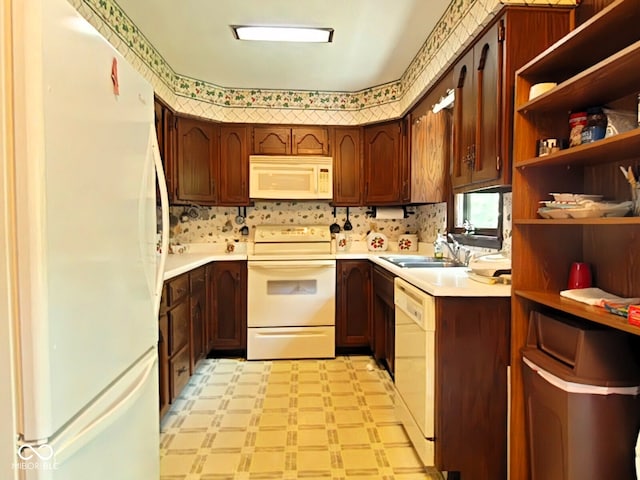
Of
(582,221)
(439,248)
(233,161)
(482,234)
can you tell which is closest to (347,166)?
(233,161)

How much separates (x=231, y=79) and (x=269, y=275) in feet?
5.56

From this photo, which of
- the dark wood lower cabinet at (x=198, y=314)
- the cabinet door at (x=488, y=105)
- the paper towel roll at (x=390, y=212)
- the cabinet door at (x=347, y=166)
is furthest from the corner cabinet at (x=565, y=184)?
the paper towel roll at (x=390, y=212)

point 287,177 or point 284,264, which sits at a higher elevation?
point 287,177

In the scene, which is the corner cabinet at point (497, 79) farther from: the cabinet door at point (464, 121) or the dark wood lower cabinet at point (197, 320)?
the dark wood lower cabinet at point (197, 320)

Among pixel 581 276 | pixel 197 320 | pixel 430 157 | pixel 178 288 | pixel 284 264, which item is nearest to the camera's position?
pixel 581 276

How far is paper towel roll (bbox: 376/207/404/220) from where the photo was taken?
12.0ft

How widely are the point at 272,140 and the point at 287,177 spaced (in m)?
0.39

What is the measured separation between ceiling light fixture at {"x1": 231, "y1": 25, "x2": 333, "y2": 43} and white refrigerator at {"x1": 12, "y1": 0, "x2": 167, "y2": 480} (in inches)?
55.9

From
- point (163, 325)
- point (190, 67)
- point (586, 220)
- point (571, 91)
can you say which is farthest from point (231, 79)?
point (586, 220)

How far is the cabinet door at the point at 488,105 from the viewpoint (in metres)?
1.61

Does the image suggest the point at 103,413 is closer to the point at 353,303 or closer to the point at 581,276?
the point at 581,276

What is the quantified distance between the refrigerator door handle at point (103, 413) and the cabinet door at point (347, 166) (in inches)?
97.5

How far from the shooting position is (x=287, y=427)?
2.14 m

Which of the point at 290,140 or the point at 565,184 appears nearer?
the point at 565,184
